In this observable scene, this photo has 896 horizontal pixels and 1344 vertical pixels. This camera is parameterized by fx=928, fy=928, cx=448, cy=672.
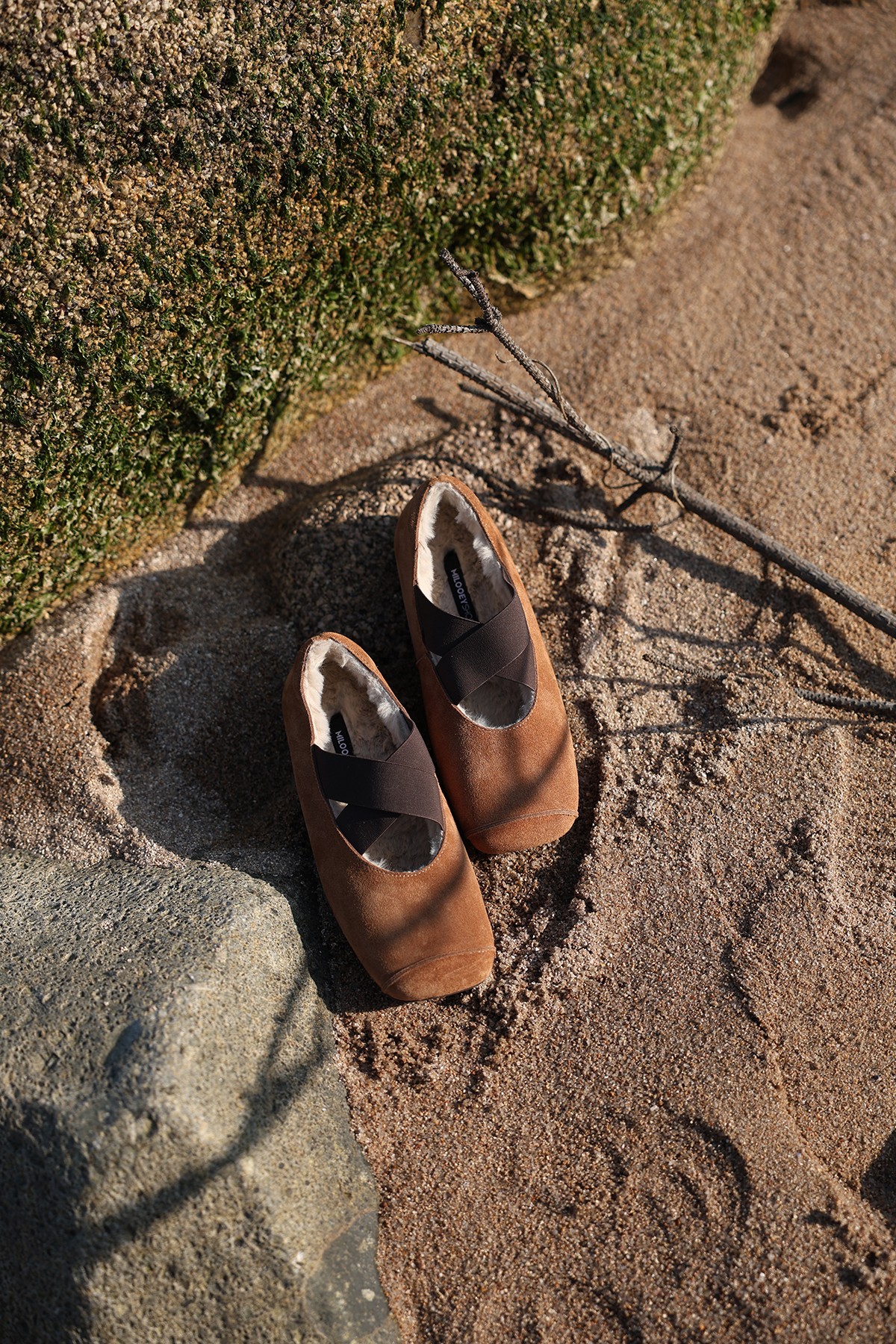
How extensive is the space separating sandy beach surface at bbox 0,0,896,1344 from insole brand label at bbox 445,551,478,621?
224 millimetres

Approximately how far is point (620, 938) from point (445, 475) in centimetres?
157

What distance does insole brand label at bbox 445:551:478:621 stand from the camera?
3078 millimetres

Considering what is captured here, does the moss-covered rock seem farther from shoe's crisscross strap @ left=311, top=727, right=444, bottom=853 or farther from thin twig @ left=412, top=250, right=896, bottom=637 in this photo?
shoe's crisscross strap @ left=311, top=727, right=444, bottom=853

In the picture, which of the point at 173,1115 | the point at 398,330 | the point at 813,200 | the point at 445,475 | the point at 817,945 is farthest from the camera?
→ the point at 813,200

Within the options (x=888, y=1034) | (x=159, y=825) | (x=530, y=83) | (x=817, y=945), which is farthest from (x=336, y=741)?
(x=530, y=83)

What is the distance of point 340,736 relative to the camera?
9.52 ft

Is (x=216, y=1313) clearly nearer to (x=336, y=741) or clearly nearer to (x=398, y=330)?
(x=336, y=741)

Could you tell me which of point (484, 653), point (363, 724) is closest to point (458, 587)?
point (484, 653)

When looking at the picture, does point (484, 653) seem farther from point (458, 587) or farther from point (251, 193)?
point (251, 193)

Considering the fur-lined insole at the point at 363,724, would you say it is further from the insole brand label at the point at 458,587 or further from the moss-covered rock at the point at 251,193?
the moss-covered rock at the point at 251,193

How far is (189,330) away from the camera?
291 centimetres

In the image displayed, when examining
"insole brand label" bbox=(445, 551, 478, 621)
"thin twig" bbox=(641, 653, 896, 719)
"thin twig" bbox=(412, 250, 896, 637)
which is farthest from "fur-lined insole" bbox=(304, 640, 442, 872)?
"thin twig" bbox=(412, 250, 896, 637)

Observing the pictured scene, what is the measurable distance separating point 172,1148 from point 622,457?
249 cm

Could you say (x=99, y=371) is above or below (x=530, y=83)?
below
